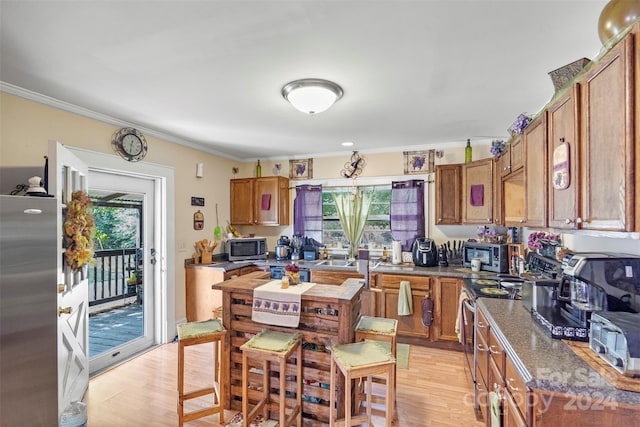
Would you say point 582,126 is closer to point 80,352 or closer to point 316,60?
point 316,60

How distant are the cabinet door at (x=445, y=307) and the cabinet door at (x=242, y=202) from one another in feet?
9.28

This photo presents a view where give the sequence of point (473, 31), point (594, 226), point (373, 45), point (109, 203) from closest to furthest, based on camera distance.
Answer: point (594, 226) < point (473, 31) < point (373, 45) < point (109, 203)

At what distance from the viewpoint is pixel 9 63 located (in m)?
1.81

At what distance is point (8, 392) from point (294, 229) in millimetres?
3325

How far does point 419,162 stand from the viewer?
3.99 metres

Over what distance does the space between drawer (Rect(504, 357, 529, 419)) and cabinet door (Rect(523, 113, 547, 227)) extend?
0.91m

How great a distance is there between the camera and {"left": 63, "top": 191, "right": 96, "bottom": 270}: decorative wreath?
2062 mm

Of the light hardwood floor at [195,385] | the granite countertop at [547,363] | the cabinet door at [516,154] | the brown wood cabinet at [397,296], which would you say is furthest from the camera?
the brown wood cabinet at [397,296]

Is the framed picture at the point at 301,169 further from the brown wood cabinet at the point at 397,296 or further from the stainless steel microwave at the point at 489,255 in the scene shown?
the stainless steel microwave at the point at 489,255

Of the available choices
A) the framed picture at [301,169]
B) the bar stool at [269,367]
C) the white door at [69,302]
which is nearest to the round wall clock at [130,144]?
the white door at [69,302]

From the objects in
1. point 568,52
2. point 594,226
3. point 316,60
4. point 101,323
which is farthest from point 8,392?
point 568,52

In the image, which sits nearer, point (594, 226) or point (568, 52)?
point (594, 226)

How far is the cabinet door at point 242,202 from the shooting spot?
456cm

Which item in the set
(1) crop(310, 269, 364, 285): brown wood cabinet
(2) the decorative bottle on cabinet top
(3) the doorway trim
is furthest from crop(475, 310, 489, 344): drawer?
(3) the doorway trim
